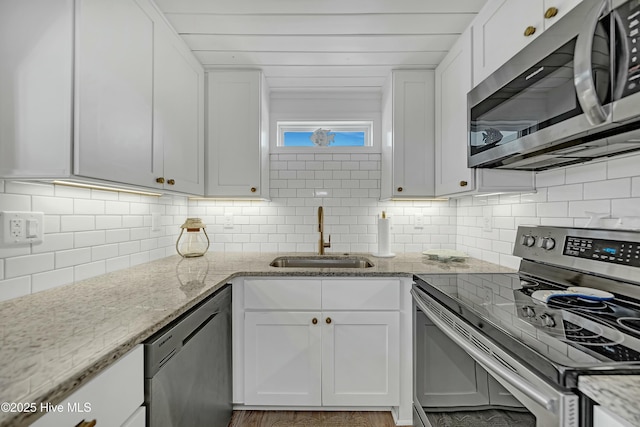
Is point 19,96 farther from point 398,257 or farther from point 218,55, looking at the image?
point 398,257

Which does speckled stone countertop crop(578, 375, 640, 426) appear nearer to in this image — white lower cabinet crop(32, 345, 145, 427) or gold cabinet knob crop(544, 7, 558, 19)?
white lower cabinet crop(32, 345, 145, 427)

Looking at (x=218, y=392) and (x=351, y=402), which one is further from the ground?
(x=218, y=392)

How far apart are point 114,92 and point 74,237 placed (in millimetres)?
658

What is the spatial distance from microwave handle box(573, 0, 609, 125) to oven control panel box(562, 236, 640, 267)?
0.53m

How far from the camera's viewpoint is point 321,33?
1.70 metres

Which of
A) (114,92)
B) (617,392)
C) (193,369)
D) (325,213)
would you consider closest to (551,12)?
(617,392)

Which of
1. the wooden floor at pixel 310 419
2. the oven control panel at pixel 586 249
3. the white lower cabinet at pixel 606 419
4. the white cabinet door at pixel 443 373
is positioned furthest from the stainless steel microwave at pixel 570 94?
the wooden floor at pixel 310 419

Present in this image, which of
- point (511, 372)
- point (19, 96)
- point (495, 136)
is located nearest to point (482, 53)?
point (495, 136)

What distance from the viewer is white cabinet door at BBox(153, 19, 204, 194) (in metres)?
1.53

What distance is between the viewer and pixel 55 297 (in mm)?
1107

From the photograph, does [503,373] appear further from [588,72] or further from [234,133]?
[234,133]

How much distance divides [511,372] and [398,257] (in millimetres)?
1448

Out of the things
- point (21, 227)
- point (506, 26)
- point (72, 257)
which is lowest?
point (72, 257)

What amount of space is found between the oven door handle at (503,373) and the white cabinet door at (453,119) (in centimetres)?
85
